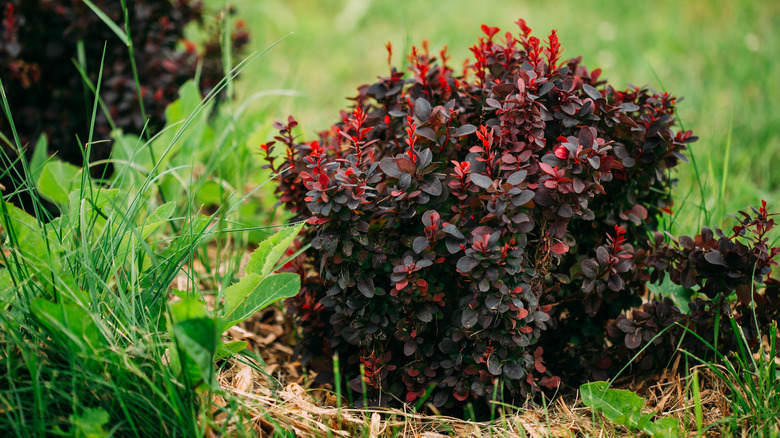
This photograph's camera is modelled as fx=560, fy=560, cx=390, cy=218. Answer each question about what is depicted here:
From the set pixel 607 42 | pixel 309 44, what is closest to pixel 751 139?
pixel 607 42

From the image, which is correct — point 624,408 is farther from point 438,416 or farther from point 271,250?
point 271,250

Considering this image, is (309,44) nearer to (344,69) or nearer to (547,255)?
(344,69)

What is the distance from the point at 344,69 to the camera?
187 inches

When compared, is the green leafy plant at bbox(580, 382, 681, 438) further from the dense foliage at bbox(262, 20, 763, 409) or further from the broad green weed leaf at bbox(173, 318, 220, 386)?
the broad green weed leaf at bbox(173, 318, 220, 386)

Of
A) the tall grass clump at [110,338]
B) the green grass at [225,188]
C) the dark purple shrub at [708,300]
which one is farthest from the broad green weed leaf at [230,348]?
the dark purple shrub at [708,300]

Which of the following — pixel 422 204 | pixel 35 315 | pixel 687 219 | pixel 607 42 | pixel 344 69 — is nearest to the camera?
pixel 35 315

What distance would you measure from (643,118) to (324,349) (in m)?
1.25

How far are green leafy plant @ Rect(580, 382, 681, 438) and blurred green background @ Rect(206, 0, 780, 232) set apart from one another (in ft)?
4.46

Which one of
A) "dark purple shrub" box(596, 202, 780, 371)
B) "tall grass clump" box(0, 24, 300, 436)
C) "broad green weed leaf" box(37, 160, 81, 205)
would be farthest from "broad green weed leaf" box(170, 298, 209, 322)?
"dark purple shrub" box(596, 202, 780, 371)

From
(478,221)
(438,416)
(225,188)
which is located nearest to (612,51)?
(225,188)

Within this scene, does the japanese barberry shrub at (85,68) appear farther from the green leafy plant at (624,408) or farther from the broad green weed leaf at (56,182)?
the green leafy plant at (624,408)

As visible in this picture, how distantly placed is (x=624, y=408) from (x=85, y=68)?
292cm

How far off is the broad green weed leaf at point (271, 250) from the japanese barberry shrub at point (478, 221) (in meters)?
0.08

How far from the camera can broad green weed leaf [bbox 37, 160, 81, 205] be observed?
85.3 inches
